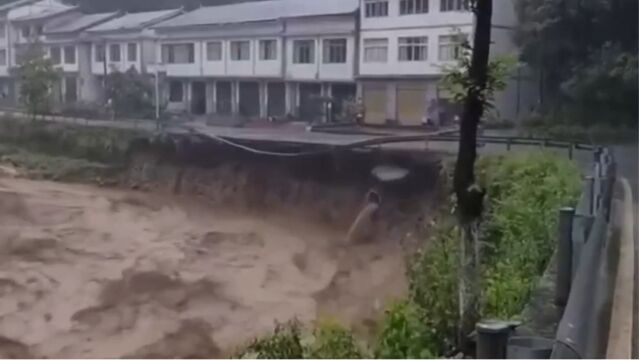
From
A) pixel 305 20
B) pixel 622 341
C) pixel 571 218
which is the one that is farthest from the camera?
pixel 305 20

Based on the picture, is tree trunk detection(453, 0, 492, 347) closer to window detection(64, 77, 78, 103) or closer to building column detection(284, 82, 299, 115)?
building column detection(284, 82, 299, 115)

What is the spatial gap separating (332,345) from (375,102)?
2.14 feet

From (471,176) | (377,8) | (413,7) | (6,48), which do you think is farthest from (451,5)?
(6,48)

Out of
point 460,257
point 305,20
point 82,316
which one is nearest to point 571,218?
point 460,257

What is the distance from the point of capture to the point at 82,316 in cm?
201

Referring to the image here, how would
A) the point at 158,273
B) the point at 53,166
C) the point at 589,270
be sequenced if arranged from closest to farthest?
the point at 589,270
the point at 158,273
the point at 53,166

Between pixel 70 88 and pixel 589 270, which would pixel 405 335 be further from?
pixel 70 88

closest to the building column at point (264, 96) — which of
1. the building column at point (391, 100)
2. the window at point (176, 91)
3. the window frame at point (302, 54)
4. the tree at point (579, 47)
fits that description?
the window frame at point (302, 54)

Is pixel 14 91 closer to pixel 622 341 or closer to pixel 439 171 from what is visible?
pixel 439 171

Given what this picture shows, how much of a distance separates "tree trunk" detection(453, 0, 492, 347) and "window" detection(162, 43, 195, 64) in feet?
2.49

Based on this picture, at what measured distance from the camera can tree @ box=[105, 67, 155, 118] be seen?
88.5 inches

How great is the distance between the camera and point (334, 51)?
7.28 ft

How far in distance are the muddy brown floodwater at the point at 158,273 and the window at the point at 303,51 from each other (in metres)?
0.41

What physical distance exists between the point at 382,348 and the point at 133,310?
590 mm
